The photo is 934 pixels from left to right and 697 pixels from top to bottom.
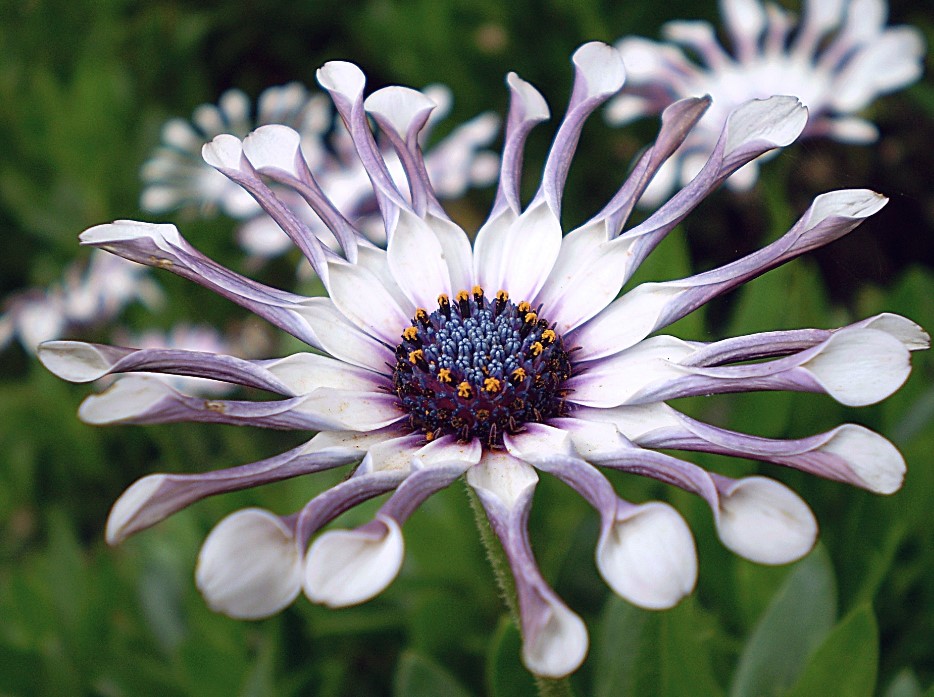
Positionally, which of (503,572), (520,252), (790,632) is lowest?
(790,632)

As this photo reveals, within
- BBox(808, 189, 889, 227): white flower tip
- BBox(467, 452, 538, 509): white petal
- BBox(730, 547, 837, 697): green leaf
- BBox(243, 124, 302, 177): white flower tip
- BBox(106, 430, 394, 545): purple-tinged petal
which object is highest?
BBox(243, 124, 302, 177): white flower tip

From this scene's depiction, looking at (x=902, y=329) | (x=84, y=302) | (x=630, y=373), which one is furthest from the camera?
(x=84, y=302)

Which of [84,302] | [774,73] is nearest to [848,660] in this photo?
[774,73]

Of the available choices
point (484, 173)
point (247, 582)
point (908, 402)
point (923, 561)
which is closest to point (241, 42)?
point (484, 173)

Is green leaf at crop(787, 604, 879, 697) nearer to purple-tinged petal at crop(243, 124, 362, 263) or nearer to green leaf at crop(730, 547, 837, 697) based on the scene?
green leaf at crop(730, 547, 837, 697)

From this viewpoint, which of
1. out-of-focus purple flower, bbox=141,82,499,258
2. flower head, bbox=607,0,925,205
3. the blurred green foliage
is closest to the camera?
the blurred green foliage

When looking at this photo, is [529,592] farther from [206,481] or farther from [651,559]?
[206,481]

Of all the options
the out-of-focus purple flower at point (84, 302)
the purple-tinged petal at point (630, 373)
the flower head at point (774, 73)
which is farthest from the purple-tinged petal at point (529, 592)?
the out-of-focus purple flower at point (84, 302)

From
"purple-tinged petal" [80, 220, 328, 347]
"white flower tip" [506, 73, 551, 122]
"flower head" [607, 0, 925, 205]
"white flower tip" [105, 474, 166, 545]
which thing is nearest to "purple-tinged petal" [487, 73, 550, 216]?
"white flower tip" [506, 73, 551, 122]
